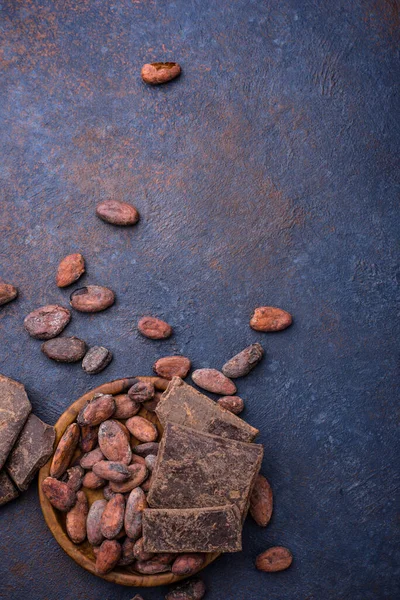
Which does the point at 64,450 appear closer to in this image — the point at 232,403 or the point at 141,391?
the point at 141,391

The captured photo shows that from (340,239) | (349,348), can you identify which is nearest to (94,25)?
(340,239)

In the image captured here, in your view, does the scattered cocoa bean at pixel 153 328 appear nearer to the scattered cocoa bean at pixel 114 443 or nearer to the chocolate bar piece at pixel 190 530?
the scattered cocoa bean at pixel 114 443

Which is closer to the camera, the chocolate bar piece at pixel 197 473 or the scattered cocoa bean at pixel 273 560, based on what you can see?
the chocolate bar piece at pixel 197 473

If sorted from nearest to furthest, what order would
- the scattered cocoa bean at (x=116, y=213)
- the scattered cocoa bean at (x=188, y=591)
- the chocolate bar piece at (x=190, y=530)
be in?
1. the chocolate bar piece at (x=190, y=530)
2. the scattered cocoa bean at (x=188, y=591)
3. the scattered cocoa bean at (x=116, y=213)

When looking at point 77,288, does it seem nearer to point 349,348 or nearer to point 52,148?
→ point 52,148

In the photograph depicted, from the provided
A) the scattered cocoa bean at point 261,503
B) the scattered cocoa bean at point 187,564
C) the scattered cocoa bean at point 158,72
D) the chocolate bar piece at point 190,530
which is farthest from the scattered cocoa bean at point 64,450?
the scattered cocoa bean at point 158,72

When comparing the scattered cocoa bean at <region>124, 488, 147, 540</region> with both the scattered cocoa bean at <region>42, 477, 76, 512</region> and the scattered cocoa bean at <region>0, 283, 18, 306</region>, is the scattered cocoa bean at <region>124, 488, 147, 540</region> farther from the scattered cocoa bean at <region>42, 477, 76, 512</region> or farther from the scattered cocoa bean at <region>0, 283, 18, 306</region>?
the scattered cocoa bean at <region>0, 283, 18, 306</region>
